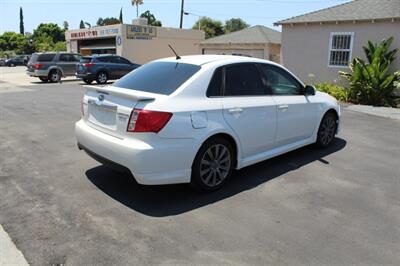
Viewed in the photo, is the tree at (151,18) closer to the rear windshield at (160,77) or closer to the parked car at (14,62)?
the parked car at (14,62)

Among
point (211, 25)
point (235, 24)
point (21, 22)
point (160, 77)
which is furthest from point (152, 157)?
point (21, 22)

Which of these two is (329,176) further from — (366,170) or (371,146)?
(371,146)

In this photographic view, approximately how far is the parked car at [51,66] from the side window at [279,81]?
1937 centimetres

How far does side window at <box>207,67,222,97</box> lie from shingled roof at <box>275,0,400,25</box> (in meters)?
11.8

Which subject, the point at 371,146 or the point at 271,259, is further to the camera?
the point at 371,146

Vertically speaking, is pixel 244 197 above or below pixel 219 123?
below

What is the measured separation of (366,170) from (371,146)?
1723mm

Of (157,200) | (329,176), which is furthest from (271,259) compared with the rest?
(329,176)

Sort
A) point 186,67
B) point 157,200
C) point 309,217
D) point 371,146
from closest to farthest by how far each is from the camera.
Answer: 1. point 309,217
2. point 157,200
3. point 186,67
4. point 371,146

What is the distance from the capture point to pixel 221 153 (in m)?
4.80

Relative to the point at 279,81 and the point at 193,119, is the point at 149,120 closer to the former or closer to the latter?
the point at 193,119

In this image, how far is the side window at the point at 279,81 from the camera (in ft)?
18.2

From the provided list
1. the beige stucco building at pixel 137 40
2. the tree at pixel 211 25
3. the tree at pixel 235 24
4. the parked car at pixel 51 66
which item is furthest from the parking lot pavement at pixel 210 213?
the tree at pixel 235 24

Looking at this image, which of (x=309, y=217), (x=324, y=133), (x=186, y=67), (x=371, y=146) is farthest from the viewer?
(x=371, y=146)
